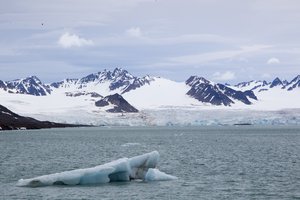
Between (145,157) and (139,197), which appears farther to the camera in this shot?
(145,157)

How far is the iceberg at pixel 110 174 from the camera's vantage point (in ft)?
158

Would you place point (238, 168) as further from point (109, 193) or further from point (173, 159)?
point (109, 193)

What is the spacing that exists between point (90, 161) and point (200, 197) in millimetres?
36799

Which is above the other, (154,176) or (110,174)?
(110,174)

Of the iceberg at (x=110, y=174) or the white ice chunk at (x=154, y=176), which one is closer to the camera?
the iceberg at (x=110, y=174)

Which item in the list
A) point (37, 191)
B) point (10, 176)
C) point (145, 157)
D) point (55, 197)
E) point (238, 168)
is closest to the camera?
point (55, 197)

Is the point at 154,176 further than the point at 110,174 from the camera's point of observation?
Yes

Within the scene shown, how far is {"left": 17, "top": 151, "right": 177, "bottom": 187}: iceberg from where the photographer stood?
48281mm

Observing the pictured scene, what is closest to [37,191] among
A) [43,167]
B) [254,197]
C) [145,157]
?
[145,157]

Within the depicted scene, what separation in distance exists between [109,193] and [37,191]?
5.78 meters

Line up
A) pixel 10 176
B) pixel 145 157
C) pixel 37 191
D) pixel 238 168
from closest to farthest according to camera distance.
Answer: pixel 37 191, pixel 145 157, pixel 10 176, pixel 238 168

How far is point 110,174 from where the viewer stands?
166 ft

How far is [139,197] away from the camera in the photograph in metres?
43.0

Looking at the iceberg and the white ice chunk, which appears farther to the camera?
→ the white ice chunk
